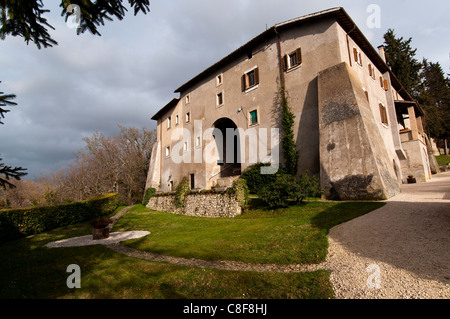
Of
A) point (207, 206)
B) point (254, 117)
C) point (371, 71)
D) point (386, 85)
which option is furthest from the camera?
point (386, 85)

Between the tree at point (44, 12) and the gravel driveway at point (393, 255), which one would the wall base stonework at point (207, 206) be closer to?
the gravel driveway at point (393, 255)

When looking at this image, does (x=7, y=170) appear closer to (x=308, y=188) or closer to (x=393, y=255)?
(x=393, y=255)

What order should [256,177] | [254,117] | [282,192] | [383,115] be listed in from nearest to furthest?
[282,192] < [256,177] < [254,117] < [383,115]

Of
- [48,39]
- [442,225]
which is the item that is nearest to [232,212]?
[442,225]

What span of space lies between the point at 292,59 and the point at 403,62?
96.9 ft

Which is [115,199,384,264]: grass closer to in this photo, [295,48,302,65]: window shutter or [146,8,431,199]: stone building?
[146,8,431,199]: stone building

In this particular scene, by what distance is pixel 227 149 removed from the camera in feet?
75.6

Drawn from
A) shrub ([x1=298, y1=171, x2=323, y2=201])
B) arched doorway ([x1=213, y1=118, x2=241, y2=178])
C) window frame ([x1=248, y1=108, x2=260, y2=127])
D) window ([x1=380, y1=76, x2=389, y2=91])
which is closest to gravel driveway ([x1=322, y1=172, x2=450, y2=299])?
shrub ([x1=298, y1=171, x2=323, y2=201])

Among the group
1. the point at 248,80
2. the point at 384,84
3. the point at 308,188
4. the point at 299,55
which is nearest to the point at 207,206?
the point at 308,188

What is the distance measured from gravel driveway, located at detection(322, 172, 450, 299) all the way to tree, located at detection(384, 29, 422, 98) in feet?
119

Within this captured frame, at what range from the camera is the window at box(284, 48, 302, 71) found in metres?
16.1
